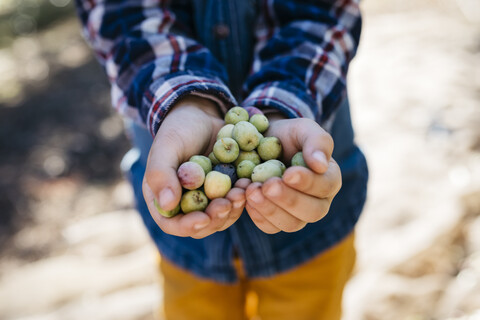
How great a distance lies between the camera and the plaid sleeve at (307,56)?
55.4 inches

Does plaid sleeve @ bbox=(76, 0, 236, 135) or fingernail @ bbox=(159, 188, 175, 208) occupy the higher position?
plaid sleeve @ bbox=(76, 0, 236, 135)

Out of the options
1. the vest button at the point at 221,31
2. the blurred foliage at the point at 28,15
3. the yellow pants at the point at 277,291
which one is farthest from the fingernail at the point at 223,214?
the blurred foliage at the point at 28,15

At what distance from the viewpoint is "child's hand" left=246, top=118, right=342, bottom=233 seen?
3.46ft

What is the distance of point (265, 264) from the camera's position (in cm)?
158

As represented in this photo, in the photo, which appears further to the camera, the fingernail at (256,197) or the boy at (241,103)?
the boy at (241,103)

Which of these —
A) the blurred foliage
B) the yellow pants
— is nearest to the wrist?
the yellow pants

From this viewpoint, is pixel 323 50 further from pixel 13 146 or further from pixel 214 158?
pixel 13 146

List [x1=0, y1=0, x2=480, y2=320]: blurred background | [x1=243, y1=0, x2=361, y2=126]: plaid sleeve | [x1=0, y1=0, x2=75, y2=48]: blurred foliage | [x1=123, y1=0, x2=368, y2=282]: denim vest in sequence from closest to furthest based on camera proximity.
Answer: [x1=243, y1=0, x2=361, y2=126]: plaid sleeve
[x1=123, y1=0, x2=368, y2=282]: denim vest
[x1=0, y1=0, x2=480, y2=320]: blurred background
[x1=0, y1=0, x2=75, y2=48]: blurred foliage

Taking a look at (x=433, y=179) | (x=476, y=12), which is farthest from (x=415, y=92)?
(x=476, y=12)

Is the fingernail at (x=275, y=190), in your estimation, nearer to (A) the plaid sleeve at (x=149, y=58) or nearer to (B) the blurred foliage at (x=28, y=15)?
(A) the plaid sleeve at (x=149, y=58)

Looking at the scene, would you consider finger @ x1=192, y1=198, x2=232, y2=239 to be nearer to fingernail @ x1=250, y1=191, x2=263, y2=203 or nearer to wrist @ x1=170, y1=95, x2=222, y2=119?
fingernail @ x1=250, y1=191, x2=263, y2=203

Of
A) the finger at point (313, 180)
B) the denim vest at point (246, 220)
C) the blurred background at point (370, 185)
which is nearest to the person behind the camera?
the finger at point (313, 180)

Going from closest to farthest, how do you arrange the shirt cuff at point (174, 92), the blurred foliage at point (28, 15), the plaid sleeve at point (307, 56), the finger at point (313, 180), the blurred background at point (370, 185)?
the finger at point (313, 180), the shirt cuff at point (174, 92), the plaid sleeve at point (307, 56), the blurred background at point (370, 185), the blurred foliage at point (28, 15)

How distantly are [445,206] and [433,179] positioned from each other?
0.28 metres
